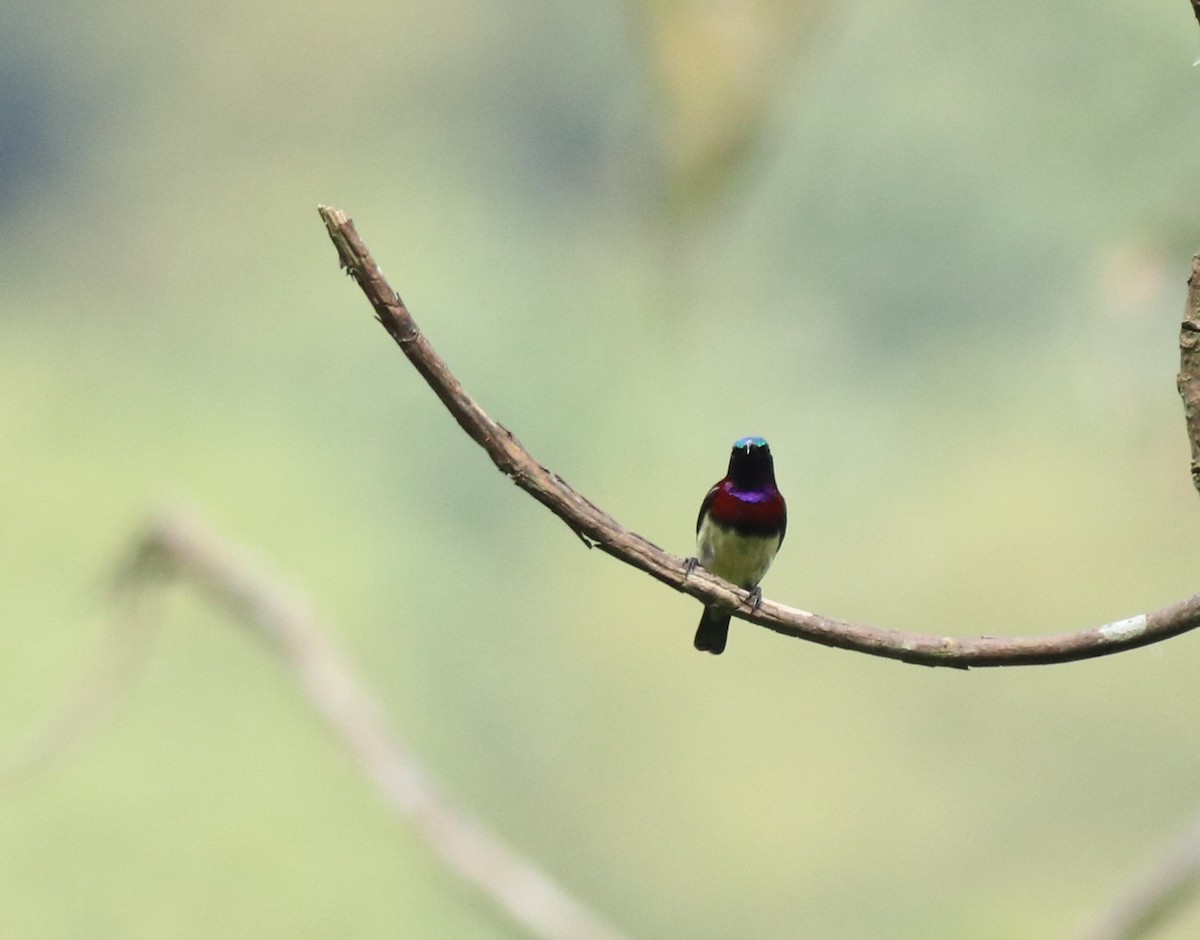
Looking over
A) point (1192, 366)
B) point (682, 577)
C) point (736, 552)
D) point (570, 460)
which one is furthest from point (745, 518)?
point (570, 460)

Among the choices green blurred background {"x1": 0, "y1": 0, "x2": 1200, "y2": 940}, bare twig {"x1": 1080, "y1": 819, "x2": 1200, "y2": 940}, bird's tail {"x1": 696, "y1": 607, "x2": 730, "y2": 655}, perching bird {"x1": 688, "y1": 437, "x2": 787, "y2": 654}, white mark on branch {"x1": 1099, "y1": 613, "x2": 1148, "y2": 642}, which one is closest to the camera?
white mark on branch {"x1": 1099, "y1": 613, "x2": 1148, "y2": 642}

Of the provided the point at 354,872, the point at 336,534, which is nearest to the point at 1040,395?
the point at 336,534

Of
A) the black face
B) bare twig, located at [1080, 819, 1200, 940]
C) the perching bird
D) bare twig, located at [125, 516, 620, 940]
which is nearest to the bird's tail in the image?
the perching bird

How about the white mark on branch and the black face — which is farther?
the black face

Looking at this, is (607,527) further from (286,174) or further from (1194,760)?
(286,174)

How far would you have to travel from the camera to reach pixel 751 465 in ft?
7.75

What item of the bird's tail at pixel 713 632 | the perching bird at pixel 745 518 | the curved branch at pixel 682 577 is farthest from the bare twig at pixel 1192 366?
the bird's tail at pixel 713 632

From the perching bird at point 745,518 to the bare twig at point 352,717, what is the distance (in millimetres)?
816

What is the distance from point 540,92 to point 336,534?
2535 millimetres

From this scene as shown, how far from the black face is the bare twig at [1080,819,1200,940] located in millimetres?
1230

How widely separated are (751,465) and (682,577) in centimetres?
113

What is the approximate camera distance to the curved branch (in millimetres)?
1045

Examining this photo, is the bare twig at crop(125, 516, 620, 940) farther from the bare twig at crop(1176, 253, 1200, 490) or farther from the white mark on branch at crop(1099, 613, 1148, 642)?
the bare twig at crop(1176, 253, 1200, 490)

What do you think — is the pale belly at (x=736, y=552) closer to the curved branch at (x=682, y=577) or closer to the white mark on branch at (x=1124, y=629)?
the curved branch at (x=682, y=577)
